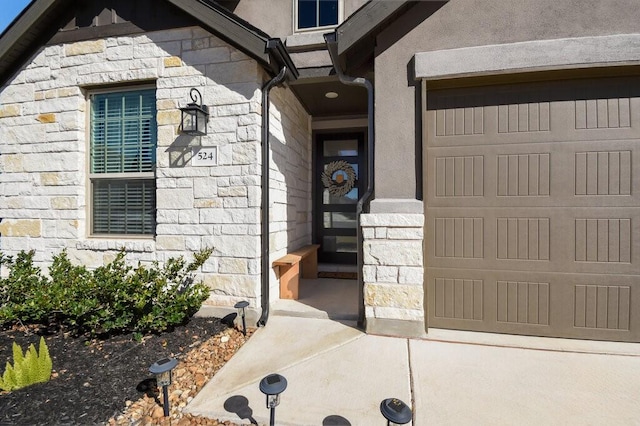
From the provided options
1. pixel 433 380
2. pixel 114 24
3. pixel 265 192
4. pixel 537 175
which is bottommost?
pixel 433 380

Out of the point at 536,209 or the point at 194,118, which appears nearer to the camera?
the point at 536,209

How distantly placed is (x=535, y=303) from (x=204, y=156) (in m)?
3.92

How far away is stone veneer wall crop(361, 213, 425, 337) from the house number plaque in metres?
1.84

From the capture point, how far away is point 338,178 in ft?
18.2

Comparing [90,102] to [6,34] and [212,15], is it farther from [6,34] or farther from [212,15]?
[212,15]

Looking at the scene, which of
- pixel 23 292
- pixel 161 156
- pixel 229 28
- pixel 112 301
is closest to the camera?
pixel 112 301

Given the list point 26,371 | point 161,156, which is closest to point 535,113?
point 161,156

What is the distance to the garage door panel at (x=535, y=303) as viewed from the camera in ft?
9.25

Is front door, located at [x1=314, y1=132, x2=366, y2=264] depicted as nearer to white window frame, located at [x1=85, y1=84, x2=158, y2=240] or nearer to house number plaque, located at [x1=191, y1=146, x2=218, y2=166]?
house number plaque, located at [x1=191, y1=146, x2=218, y2=166]

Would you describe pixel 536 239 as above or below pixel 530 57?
below

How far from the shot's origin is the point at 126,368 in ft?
7.88

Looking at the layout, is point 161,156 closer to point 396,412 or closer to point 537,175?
point 396,412

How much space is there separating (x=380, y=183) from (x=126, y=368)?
9.37 ft

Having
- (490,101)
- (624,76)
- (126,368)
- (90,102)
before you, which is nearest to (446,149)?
(490,101)
